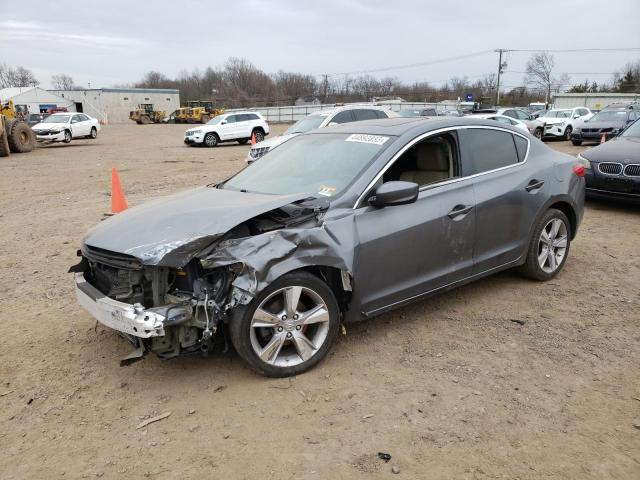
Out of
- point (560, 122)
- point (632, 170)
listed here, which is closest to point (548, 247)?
point (632, 170)

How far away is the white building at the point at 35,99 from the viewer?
7312 centimetres

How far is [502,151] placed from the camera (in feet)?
15.1

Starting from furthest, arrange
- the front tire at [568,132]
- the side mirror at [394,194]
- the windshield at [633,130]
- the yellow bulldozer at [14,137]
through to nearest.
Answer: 1. the front tire at [568,132]
2. the yellow bulldozer at [14,137]
3. the windshield at [633,130]
4. the side mirror at [394,194]

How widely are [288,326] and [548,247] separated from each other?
303cm

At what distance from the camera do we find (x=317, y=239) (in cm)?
Result: 332

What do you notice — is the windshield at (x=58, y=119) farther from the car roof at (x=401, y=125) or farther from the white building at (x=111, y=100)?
the white building at (x=111, y=100)

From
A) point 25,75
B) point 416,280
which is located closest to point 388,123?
point 416,280

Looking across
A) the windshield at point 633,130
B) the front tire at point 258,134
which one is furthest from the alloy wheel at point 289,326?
the front tire at point 258,134

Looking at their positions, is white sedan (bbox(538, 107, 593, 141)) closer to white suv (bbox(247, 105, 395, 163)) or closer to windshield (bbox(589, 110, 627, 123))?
windshield (bbox(589, 110, 627, 123))

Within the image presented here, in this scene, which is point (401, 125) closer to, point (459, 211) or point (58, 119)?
point (459, 211)

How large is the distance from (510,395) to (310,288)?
56.2 inches

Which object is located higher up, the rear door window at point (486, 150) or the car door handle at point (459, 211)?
the rear door window at point (486, 150)

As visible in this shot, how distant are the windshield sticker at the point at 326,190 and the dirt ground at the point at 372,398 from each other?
3.79 ft

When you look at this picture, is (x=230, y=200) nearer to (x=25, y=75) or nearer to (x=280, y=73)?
(x=280, y=73)
